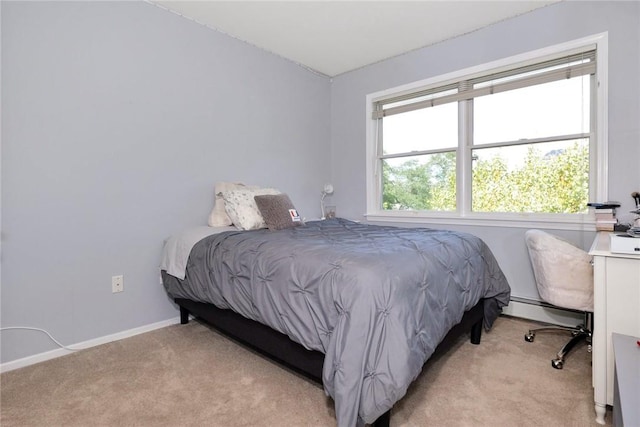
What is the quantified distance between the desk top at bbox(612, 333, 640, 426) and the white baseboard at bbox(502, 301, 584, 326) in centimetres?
132

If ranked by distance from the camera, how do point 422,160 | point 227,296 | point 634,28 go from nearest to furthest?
point 227,296 → point 634,28 → point 422,160

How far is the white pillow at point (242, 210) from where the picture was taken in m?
2.48

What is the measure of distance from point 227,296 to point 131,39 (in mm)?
2001

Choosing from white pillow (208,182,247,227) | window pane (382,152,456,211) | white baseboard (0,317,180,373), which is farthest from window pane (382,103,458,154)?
white baseboard (0,317,180,373)

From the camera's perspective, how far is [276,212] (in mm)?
2541

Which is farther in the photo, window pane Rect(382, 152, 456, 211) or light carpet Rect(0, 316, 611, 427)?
window pane Rect(382, 152, 456, 211)

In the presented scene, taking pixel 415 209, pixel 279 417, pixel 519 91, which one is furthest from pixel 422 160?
pixel 279 417

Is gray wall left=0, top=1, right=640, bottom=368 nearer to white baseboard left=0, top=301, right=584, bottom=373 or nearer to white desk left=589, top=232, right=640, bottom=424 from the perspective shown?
white baseboard left=0, top=301, right=584, bottom=373

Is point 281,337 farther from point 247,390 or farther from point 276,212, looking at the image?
point 276,212

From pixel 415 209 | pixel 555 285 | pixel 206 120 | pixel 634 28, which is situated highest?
pixel 634 28

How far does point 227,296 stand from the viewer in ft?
6.12

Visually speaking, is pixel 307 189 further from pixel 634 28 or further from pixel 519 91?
pixel 634 28

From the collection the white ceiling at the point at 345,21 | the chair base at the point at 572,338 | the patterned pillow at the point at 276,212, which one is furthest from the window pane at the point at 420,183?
the patterned pillow at the point at 276,212

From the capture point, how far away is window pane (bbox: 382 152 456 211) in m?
3.17
